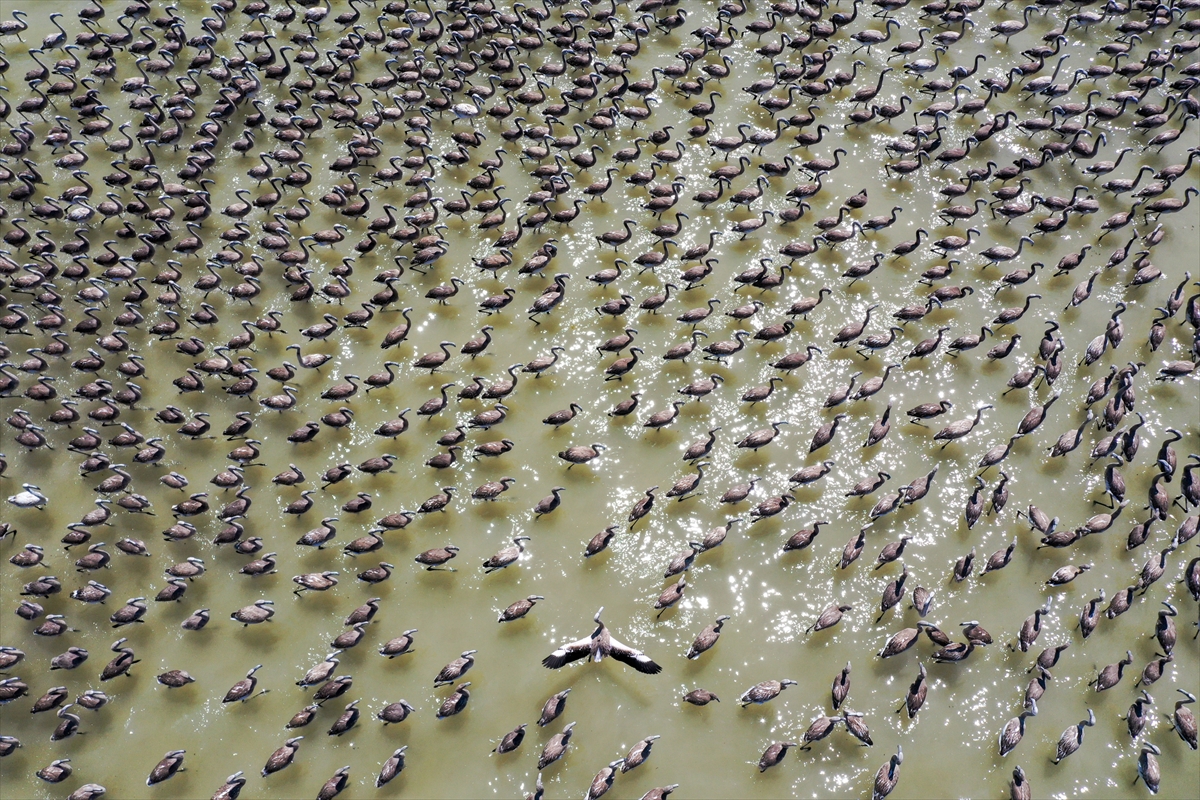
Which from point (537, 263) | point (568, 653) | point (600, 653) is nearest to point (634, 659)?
point (600, 653)

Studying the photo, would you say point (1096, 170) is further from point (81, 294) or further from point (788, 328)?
point (81, 294)

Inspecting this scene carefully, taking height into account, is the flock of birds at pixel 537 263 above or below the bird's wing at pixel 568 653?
above

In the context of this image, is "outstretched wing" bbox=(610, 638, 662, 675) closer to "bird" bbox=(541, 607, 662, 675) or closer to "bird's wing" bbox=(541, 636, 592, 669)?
"bird" bbox=(541, 607, 662, 675)

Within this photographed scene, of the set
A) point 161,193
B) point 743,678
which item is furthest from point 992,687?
point 161,193

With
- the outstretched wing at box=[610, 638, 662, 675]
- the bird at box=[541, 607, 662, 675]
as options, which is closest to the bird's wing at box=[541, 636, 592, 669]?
the bird at box=[541, 607, 662, 675]

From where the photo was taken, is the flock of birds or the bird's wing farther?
the flock of birds

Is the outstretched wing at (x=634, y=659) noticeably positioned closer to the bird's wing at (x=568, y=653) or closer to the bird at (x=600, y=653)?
the bird at (x=600, y=653)

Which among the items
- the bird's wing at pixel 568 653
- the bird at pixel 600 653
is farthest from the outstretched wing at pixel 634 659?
the bird's wing at pixel 568 653
